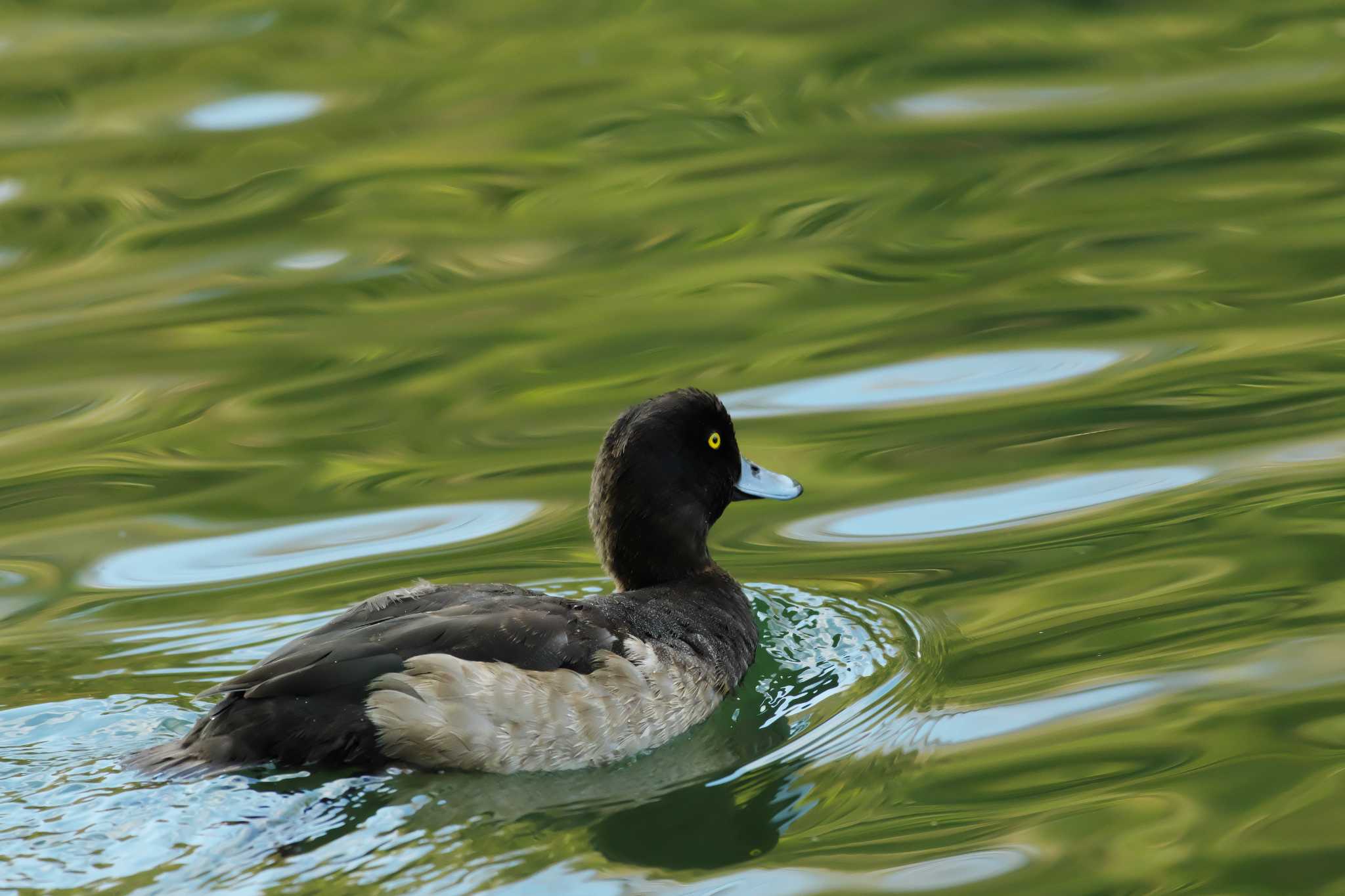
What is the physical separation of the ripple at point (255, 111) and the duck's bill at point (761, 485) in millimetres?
5307

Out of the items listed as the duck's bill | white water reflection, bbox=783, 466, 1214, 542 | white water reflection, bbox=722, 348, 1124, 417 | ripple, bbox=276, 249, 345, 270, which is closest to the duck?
the duck's bill

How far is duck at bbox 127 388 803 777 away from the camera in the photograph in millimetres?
5195

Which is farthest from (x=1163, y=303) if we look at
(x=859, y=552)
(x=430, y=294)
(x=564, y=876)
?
(x=564, y=876)

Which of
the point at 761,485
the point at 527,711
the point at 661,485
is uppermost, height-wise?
the point at 661,485

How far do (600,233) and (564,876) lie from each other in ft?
17.9

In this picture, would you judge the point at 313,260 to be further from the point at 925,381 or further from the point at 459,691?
the point at 459,691

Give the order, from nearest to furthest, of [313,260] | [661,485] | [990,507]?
[661,485]
[990,507]
[313,260]

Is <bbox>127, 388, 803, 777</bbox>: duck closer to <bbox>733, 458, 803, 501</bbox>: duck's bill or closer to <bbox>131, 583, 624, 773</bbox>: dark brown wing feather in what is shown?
<bbox>131, 583, 624, 773</bbox>: dark brown wing feather

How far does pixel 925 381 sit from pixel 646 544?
2158mm

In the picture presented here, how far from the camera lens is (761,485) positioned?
6.76m

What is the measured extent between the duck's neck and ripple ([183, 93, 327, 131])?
5446 mm

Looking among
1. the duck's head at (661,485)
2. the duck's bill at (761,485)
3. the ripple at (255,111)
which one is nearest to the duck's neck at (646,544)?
Answer: the duck's head at (661,485)

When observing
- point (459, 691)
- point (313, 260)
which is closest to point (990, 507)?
point (459, 691)

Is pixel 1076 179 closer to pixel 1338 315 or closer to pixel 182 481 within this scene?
pixel 1338 315
